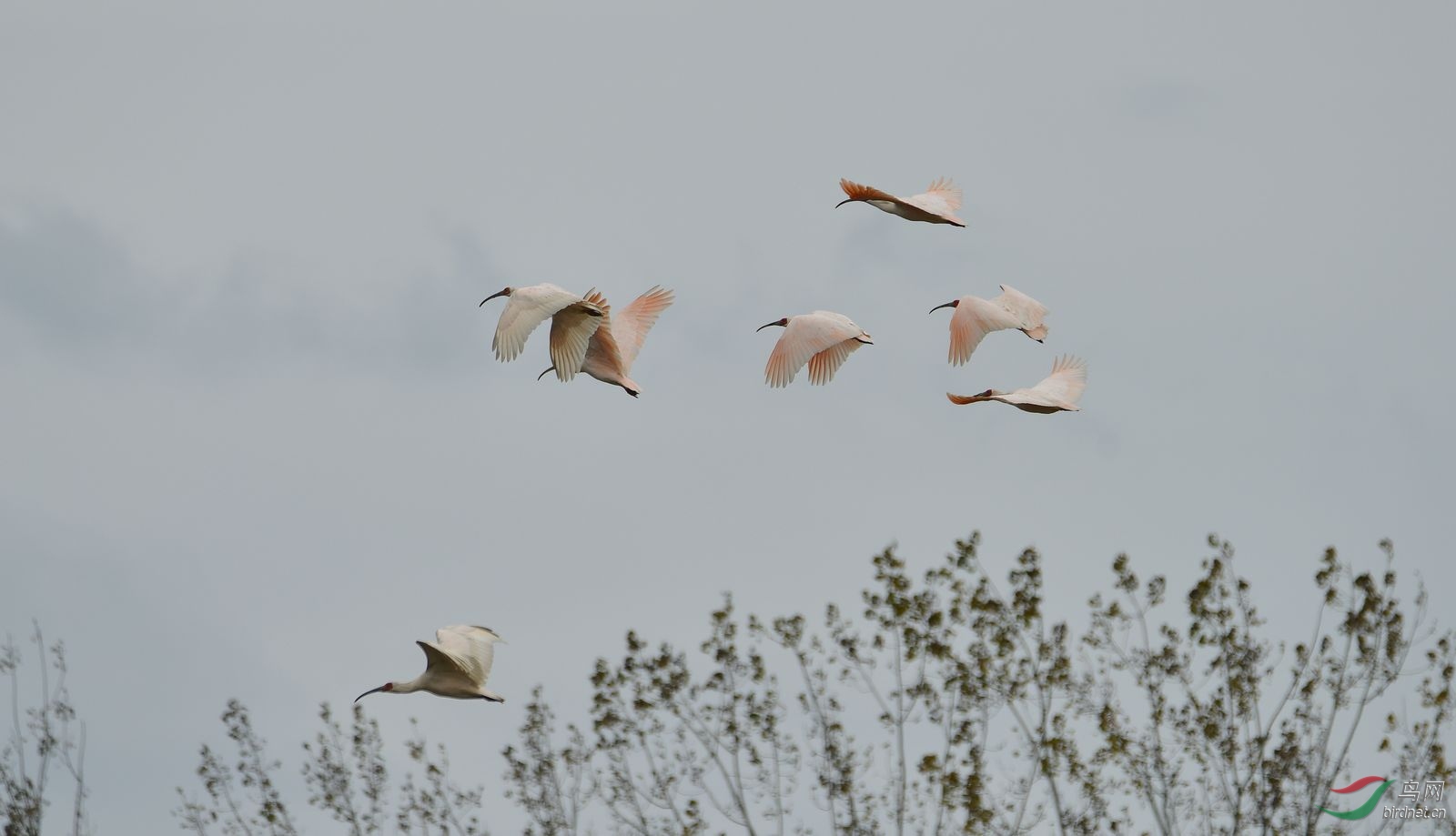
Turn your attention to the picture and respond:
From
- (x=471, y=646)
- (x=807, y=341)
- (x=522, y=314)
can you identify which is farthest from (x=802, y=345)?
(x=471, y=646)

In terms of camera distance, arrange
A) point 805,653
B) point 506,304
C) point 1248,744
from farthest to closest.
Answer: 1. point 805,653
2. point 1248,744
3. point 506,304

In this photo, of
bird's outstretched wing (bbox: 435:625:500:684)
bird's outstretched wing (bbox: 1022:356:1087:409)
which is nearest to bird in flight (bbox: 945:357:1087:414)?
bird's outstretched wing (bbox: 1022:356:1087:409)

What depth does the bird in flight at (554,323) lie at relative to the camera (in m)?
16.5

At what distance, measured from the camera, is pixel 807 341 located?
17438mm

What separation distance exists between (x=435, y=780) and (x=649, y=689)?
2338 millimetres

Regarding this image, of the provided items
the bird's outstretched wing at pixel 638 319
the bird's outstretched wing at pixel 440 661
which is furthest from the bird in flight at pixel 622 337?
the bird's outstretched wing at pixel 440 661

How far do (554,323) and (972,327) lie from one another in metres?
3.10

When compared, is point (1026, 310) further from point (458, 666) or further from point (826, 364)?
point (458, 666)

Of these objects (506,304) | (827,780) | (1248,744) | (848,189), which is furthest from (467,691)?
(1248,744)

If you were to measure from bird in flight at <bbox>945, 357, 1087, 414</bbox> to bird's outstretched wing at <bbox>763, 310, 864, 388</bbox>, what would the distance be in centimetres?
142

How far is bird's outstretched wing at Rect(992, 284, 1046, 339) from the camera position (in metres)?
17.2

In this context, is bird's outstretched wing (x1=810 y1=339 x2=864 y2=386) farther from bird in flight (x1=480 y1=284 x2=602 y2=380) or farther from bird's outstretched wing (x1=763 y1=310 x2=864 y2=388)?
bird in flight (x1=480 y1=284 x2=602 y2=380)

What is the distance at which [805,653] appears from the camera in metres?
23.0

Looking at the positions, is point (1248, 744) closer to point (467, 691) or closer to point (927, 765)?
point (927, 765)
